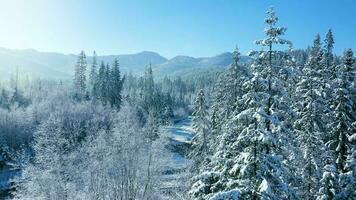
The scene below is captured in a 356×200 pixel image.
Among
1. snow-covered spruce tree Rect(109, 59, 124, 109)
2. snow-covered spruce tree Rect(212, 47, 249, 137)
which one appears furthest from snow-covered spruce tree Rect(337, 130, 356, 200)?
snow-covered spruce tree Rect(109, 59, 124, 109)

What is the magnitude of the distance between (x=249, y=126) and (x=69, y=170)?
28.5 m

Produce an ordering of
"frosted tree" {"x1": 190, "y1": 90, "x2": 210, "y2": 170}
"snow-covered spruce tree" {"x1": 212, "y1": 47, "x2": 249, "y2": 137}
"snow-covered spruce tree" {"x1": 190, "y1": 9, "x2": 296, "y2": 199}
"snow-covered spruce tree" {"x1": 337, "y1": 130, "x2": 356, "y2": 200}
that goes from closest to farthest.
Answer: "snow-covered spruce tree" {"x1": 190, "y1": 9, "x2": 296, "y2": 199} → "snow-covered spruce tree" {"x1": 337, "y1": 130, "x2": 356, "y2": 200} → "snow-covered spruce tree" {"x1": 212, "y1": 47, "x2": 249, "y2": 137} → "frosted tree" {"x1": 190, "y1": 90, "x2": 210, "y2": 170}

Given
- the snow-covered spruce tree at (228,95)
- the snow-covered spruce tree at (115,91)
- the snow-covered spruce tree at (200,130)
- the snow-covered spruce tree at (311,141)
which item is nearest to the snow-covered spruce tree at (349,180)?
the snow-covered spruce tree at (311,141)

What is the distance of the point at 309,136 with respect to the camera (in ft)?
86.1

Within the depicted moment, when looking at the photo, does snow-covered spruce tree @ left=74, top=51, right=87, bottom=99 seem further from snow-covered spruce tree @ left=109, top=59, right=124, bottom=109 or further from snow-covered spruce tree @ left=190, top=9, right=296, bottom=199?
snow-covered spruce tree @ left=190, top=9, right=296, bottom=199

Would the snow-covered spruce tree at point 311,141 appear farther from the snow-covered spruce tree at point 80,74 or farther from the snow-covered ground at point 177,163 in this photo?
the snow-covered spruce tree at point 80,74

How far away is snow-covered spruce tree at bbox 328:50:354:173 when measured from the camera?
26859 millimetres

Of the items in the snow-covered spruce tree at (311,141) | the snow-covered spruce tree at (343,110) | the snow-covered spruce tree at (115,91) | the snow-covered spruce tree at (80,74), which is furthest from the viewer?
the snow-covered spruce tree at (80,74)

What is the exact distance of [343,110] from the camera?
88.8 ft

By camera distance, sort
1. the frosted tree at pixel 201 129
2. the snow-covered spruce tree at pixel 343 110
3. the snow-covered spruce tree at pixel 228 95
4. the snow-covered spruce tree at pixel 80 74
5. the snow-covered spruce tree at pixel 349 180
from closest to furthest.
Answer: the snow-covered spruce tree at pixel 349 180, the snow-covered spruce tree at pixel 343 110, the snow-covered spruce tree at pixel 228 95, the frosted tree at pixel 201 129, the snow-covered spruce tree at pixel 80 74

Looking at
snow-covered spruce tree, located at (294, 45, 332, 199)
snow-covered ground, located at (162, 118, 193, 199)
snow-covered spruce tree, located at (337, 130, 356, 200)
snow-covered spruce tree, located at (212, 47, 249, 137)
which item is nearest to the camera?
snow-covered spruce tree, located at (337, 130, 356, 200)

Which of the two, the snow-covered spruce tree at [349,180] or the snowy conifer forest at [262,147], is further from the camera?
the snow-covered spruce tree at [349,180]

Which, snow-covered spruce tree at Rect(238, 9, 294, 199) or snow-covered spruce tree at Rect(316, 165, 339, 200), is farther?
snow-covered spruce tree at Rect(316, 165, 339, 200)

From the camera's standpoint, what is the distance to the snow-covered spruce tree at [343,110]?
26.9 meters
